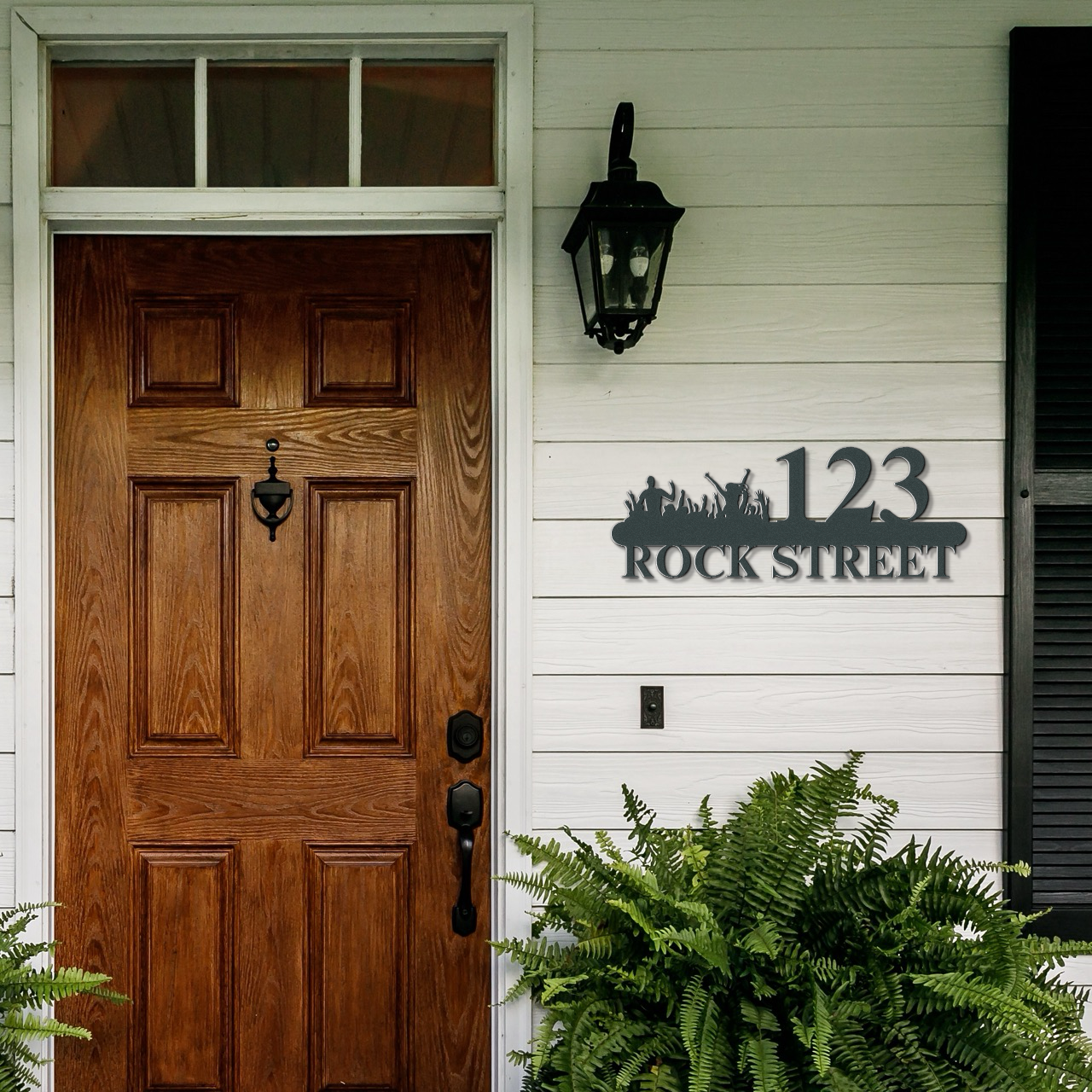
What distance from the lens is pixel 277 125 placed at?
1.99m

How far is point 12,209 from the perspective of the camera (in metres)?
1.92

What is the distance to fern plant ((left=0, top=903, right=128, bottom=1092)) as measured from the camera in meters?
1.67

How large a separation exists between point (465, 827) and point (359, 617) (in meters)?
0.49

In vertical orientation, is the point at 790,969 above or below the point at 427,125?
below

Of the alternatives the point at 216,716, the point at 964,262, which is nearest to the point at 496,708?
the point at 216,716

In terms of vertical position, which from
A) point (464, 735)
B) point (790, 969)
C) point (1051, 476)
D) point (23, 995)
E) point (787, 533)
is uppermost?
point (1051, 476)

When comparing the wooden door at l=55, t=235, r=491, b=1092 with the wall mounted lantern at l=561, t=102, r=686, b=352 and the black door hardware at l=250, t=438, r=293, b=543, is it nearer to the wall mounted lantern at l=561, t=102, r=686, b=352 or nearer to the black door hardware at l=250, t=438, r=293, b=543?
the black door hardware at l=250, t=438, r=293, b=543

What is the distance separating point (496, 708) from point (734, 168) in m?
1.21

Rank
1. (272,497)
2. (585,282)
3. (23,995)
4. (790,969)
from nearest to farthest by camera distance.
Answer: (790,969) → (23,995) → (585,282) → (272,497)

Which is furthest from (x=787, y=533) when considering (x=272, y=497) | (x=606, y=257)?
(x=272, y=497)

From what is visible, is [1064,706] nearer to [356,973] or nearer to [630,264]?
[630,264]

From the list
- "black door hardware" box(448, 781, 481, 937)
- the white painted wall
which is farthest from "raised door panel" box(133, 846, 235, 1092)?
the white painted wall

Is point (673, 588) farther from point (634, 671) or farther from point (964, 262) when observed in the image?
point (964, 262)

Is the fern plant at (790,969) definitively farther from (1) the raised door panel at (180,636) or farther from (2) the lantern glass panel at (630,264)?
(2) the lantern glass panel at (630,264)
